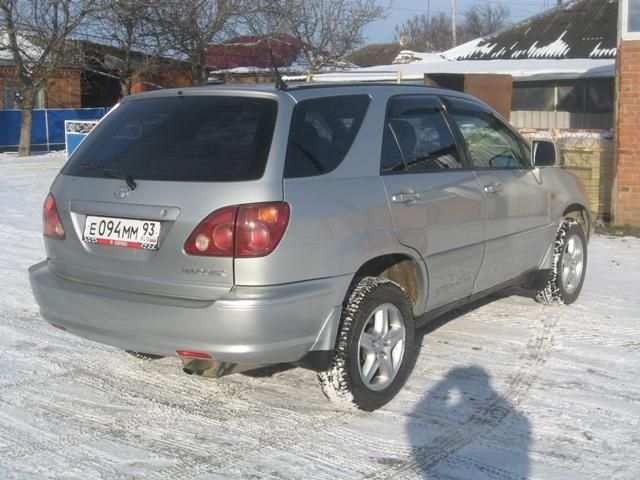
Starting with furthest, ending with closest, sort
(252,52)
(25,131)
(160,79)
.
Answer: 1. (160,79)
2. (252,52)
3. (25,131)

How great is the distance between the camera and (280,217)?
12.6 feet

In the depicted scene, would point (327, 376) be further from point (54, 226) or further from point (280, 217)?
point (54, 226)

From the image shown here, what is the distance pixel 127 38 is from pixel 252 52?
13.2 feet

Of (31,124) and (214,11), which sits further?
(31,124)

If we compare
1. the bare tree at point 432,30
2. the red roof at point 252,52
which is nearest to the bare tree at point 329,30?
the red roof at point 252,52

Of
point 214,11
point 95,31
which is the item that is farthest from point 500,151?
point 95,31

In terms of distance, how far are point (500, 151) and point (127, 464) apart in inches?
136

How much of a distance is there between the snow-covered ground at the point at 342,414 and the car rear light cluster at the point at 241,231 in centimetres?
99

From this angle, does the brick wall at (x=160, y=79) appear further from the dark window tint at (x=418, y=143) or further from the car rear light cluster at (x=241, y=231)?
the car rear light cluster at (x=241, y=231)

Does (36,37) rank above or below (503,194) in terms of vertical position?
above

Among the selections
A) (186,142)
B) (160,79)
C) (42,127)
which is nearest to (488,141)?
(186,142)

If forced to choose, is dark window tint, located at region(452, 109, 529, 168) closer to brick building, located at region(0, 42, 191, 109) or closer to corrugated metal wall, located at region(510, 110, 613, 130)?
corrugated metal wall, located at region(510, 110, 613, 130)

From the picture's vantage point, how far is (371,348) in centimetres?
443

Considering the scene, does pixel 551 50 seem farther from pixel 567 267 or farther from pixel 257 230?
pixel 257 230
